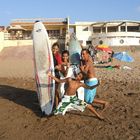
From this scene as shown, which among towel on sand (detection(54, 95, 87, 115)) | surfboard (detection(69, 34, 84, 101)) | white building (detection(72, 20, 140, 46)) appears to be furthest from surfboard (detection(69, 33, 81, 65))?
white building (detection(72, 20, 140, 46))

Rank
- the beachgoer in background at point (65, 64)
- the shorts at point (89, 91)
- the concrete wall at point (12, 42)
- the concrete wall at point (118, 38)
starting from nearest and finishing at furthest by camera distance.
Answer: the shorts at point (89, 91) → the beachgoer in background at point (65, 64) → the concrete wall at point (12, 42) → the concrete wall at point (118, 38)

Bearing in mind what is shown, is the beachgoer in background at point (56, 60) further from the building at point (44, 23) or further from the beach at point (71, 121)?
the building at point (44, 23)

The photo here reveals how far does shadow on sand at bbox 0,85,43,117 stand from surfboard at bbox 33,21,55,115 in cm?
34

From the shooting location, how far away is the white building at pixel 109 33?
51344 millimetres

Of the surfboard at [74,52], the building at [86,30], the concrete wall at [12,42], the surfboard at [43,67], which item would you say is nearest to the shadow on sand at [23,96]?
the surfboard at [43,67]

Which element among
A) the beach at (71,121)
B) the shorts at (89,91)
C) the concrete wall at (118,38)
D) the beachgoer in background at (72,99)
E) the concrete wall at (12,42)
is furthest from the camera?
the concrete wall at (118,38)

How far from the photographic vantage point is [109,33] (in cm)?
5125

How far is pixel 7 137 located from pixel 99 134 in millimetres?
1713

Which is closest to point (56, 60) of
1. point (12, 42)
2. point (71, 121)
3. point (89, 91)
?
point (89, 91)

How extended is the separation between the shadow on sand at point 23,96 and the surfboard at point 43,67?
1.11ft

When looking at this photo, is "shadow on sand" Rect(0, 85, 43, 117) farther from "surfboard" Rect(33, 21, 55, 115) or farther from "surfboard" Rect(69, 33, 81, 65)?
"surfboard" Rect(69, 33, 81, 65)

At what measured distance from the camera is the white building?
51344mm

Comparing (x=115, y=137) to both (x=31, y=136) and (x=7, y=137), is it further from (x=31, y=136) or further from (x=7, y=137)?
(x=7, y=137)

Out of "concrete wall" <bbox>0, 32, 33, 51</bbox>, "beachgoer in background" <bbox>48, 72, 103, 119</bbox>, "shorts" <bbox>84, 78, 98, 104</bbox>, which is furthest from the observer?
"concrete wall" <bbox>0, 32, 33, 51</bbox>
